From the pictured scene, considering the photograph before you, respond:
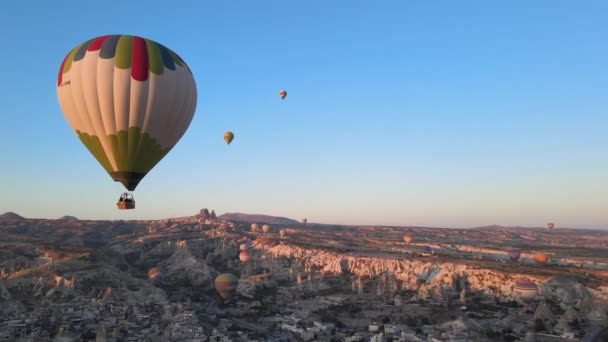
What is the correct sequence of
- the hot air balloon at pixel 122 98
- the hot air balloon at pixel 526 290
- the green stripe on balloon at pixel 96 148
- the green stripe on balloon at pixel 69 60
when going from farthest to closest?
the hot air balloon at pixel 526 290 → the green stripe on balloon at pixel 96 148 → the green stripe on balloon at pixel 69 60 → the hot air balloon at pixel 122 98

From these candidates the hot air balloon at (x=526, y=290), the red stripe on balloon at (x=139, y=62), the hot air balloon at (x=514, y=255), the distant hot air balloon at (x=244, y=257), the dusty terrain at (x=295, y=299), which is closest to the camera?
the red stripe on balloon at (x=139, y=62)

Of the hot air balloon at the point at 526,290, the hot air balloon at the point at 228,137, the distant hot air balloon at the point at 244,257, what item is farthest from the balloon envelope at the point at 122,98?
the distant hot air balloon at the point at 244,257

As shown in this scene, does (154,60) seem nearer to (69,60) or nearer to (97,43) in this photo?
(97,43)

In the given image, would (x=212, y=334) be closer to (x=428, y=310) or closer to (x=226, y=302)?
(x=226, y=302)

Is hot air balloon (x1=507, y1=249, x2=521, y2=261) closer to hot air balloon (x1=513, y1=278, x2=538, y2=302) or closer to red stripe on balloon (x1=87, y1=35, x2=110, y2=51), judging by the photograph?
hot air balloon (x1=513, y1=278, x2=538, y2=302)

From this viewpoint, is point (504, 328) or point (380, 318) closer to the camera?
point (504, 328)

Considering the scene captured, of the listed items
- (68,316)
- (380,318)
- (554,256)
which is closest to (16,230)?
(68,316)

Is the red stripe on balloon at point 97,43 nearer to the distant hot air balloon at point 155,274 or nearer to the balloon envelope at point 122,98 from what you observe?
the balloon envelope at point 122,98
